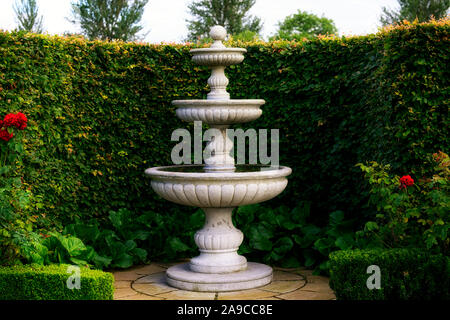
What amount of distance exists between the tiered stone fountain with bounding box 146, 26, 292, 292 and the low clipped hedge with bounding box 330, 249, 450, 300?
1347 mm

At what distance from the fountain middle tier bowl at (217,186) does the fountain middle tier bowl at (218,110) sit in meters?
0.72

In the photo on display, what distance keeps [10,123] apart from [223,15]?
28.8 m

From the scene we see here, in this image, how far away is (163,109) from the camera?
8211 mm

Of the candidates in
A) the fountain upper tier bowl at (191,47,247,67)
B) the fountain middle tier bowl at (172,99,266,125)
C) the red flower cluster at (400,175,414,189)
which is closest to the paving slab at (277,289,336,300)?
the red flower cluster at (400,175,414,189)

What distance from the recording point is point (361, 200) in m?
7.45

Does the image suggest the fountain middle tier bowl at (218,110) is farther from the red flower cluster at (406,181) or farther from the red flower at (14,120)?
the red flower cluster at (406,181)

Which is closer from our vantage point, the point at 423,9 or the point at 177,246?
the point at 177,246

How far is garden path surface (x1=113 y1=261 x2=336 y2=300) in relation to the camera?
6152 millimetres

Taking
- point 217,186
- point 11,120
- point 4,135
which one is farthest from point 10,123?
point 217,186

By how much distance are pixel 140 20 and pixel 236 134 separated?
2482 cm

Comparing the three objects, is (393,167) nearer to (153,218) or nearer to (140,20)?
(153,218)

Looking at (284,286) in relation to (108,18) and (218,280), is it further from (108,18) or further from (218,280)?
(108,18)

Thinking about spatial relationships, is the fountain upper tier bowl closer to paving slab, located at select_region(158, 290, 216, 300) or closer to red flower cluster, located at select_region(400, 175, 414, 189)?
red flower cluster, located at select_region(400, 175, 414, 189)
